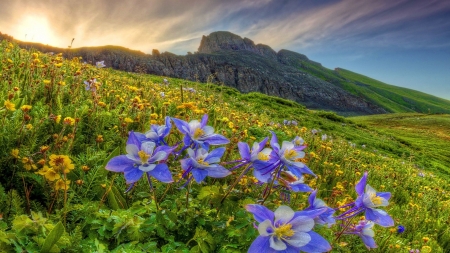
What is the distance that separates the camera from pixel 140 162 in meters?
1.17

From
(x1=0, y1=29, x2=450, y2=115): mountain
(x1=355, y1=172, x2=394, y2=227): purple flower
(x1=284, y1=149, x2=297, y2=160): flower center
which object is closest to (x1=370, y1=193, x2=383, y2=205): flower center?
(x1=355, y1=172, x2=394, y2=227): purple flower

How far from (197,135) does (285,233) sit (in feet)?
1.84

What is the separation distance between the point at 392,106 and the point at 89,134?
18118 centimetres

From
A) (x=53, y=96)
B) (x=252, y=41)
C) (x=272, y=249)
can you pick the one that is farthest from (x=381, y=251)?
(x=252, y=41)

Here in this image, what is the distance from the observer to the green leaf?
3.81ft

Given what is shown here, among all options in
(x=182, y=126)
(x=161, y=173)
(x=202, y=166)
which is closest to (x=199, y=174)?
(x=202, y=166)

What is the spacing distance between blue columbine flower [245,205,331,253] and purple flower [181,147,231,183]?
0.71 ft

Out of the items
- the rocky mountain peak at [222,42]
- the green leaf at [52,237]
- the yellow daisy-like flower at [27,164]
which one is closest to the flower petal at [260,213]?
the green leaf at [52,237]

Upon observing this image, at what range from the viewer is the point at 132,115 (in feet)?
12.6

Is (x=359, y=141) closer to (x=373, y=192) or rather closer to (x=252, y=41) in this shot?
(x=373, y=192)

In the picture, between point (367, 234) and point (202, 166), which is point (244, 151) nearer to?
point (202, 166)

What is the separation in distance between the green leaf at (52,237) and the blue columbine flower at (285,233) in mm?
727

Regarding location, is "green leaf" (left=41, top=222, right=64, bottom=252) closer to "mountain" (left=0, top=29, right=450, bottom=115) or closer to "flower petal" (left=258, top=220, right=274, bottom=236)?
"flower petal" (left=258, top=220, right=274, bottom=236)

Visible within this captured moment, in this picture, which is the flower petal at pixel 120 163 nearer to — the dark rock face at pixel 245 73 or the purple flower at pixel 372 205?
the purple flower at pixel 372 205
